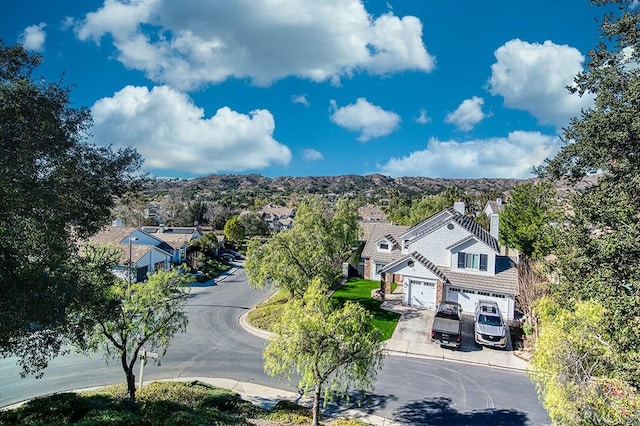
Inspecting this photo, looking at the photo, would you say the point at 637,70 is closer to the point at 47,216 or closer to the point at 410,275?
the point at 47,216

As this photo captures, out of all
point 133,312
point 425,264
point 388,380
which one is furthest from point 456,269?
point 133,312

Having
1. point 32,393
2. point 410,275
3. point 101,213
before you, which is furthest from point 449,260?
point 32,393

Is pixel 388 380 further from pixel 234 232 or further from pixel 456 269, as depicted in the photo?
pixel 234 232

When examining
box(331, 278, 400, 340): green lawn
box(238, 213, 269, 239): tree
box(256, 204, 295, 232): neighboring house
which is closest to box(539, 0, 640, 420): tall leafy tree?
box(331, 278, 400, 340): green lawn

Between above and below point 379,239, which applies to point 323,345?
below

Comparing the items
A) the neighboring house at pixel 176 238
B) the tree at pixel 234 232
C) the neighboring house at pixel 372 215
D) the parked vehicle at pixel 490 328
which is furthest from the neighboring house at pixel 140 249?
the neighboring house at pixel 372 215

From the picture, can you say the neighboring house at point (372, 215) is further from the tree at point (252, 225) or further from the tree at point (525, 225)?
the tree at point (525, 225)
